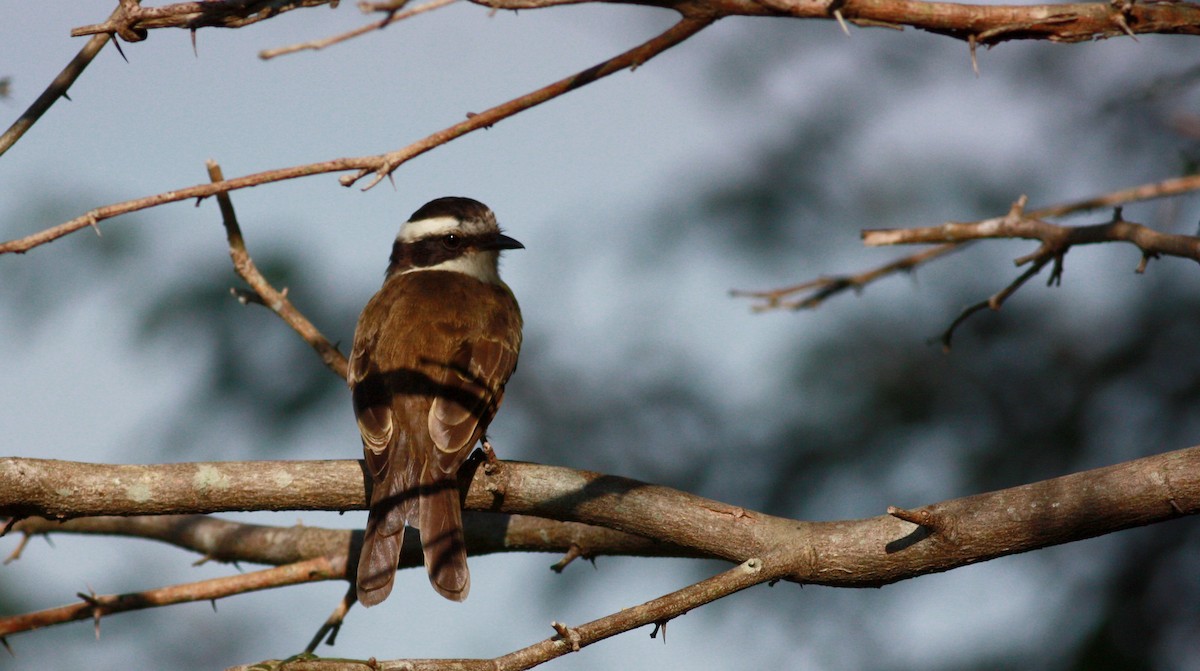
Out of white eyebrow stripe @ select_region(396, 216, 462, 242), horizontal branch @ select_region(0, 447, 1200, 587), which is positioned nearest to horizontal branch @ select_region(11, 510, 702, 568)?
horizontal branch @ select_region(0, 447, 1200, 587)

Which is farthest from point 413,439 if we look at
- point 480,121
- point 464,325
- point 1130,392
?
point 1130,392

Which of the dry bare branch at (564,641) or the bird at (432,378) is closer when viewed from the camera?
the dry bare branch at (564,641)

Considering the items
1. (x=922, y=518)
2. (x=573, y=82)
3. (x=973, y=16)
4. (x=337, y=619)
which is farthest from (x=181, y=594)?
(x=973, y=16)

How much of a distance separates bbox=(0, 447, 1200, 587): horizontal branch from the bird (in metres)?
0.28

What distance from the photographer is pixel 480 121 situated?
13.3 ft

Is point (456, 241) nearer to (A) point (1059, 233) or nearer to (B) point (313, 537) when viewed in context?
(B) point (313, 537)

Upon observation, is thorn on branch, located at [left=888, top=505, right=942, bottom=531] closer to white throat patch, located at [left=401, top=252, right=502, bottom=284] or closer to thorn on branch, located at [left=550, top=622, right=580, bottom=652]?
thorn on branch, located at [left=550, top=622, right=580, bottom=652]

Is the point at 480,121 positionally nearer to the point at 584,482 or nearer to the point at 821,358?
the point at 584,482

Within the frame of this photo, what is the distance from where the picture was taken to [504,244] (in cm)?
740

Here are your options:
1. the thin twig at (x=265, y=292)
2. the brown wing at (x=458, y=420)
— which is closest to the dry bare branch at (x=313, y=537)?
the brown wing at (x=458, y=420)

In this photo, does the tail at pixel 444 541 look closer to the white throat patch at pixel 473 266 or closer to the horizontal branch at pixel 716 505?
the horizontal branch at pixel 716 505

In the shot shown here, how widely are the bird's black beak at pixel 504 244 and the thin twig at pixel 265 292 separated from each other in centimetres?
161

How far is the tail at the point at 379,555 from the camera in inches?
199

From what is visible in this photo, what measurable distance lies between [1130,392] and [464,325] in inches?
153
